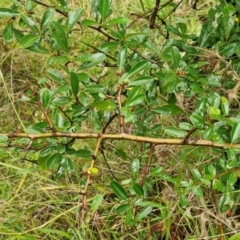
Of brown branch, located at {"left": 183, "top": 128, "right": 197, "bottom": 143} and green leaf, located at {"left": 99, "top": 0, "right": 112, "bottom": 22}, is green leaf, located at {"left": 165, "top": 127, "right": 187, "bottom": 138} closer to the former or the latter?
brown branch, located at {"left": 183, "top": 128, "right": 197, "bottom": 143}

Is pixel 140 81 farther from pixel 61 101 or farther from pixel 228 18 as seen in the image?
pixel 228 18

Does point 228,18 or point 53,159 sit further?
Answer: point 228,18

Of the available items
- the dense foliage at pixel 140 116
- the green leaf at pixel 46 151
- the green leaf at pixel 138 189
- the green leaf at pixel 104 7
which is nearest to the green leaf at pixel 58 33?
the dense foliage at pixel 140 116

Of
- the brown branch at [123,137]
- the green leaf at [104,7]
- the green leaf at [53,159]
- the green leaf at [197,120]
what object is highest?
the green leaf at [104,7]

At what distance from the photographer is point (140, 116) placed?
1.40 metres

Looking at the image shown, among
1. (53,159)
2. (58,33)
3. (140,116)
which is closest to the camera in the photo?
(58,33)

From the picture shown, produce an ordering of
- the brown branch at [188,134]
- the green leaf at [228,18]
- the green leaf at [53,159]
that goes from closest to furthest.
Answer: the brown branch at [188,134]
the green leaf at [53,159]
the green leaf at [228,18]

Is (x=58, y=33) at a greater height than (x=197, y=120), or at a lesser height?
greater

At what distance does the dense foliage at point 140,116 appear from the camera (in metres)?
1.06

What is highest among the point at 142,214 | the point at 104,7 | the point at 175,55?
the point at 104,7

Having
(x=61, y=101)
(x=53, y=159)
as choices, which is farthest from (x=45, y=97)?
(x=53, y=159)

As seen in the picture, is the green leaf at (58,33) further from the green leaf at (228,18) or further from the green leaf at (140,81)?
the green leaf at (228,18)

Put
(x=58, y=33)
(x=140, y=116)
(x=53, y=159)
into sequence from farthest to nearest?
(x=140, y=116) < (x=53, y=159) < (x=58, y=33)

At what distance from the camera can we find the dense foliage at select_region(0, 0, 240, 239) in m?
1.06
